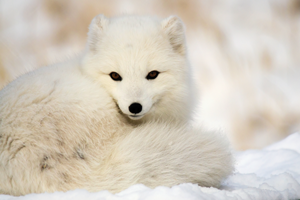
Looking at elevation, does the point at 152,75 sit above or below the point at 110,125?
above

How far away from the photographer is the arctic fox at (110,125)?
1313mm

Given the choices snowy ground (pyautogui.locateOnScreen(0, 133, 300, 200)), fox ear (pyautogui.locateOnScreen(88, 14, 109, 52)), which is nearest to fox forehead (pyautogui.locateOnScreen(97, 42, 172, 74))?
fox ear (pyautogui.locateOnScreen(88, 14, 109, 52))

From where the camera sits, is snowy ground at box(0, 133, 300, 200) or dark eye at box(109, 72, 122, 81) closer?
snowy ground at box(0, 133, 300, 200)

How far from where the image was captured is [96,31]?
1.77 metres

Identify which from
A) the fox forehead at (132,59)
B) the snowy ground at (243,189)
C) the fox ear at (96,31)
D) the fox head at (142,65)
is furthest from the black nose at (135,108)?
the fox ear at (96,31)

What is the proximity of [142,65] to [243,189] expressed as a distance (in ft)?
2.56

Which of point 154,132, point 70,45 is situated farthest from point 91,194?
point 70,45

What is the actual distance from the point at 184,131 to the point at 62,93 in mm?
641

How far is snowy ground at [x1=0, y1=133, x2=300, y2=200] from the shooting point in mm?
1162

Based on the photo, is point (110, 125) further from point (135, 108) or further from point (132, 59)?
point (132, 59)

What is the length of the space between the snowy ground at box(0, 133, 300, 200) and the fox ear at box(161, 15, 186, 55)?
2.71 ft

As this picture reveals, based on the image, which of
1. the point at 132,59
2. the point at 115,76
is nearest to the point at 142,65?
the point at 132,59

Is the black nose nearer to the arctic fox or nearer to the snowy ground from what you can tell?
the arctic fox

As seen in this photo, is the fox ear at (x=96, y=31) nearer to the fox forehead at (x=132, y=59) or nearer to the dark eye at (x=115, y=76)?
the fox forehead at (x=132, y=59)
